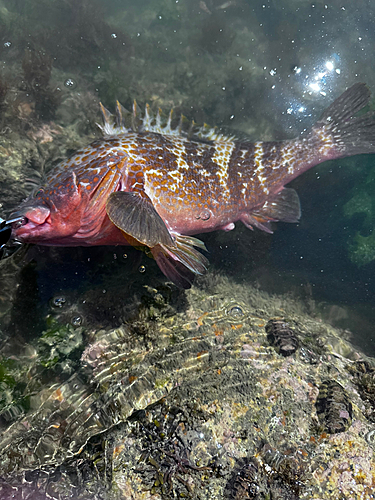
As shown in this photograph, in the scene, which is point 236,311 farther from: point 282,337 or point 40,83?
point 40,83

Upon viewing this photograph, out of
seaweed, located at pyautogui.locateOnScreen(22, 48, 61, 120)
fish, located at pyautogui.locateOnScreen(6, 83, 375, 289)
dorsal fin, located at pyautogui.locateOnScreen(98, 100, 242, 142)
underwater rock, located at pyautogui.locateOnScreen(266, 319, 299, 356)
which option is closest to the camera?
fish, located at pyautogui.locateOnScreen(6, 83, 375, 289)

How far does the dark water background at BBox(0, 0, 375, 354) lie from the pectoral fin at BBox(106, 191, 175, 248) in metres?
2.00

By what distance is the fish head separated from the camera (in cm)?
269

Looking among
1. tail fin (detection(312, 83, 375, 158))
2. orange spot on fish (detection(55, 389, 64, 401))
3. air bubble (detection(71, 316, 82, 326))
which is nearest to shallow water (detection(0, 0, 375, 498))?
air bubble (detection(71, 316, 82, 326))

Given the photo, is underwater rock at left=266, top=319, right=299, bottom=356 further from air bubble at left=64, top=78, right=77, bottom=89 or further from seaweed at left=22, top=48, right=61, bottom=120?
air bubble at left=64, top=78, right=77, bottom=89

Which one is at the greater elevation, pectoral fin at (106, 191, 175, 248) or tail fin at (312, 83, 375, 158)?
tail fin at (312, 83, 375, 158)

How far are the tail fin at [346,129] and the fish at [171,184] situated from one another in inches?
0.6

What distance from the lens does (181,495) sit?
2254 millimetres

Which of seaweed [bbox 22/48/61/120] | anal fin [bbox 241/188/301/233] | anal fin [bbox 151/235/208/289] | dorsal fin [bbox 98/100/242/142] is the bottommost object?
anal fin [bbox 151/235/208/289]

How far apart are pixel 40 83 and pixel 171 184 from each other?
3.61m

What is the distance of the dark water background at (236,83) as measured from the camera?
4.88 metres

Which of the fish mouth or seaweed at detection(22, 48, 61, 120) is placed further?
seaweed at detection(22, 48, 61, 120)

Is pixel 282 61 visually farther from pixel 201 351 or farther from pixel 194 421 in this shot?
pixel 194 421

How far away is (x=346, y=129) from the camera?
4.47m
